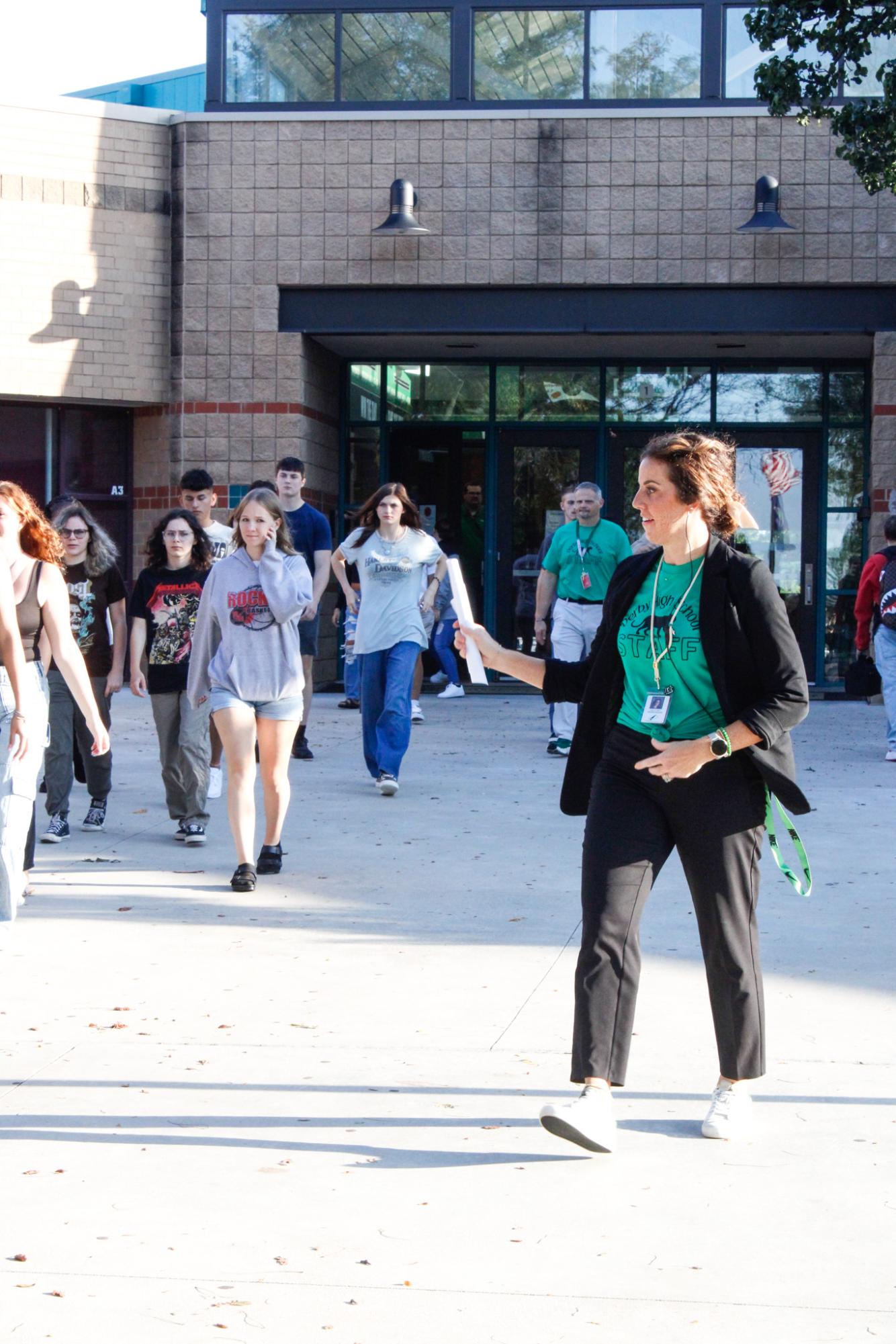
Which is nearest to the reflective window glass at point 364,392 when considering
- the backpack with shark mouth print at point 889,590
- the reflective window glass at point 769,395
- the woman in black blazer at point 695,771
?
the reflective window glass at point 769,395

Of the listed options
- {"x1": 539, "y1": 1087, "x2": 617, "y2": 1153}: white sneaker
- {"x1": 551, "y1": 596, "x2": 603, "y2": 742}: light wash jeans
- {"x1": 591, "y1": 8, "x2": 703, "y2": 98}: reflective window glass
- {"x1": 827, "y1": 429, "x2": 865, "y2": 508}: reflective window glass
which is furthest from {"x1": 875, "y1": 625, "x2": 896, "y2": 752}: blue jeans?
{"x1": 539, "y1": 1087, "x2": 617, "y2": 1153}: white sneaker

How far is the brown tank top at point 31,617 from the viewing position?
639 centimetres

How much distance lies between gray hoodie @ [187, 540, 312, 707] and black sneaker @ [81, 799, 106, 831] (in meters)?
1.53

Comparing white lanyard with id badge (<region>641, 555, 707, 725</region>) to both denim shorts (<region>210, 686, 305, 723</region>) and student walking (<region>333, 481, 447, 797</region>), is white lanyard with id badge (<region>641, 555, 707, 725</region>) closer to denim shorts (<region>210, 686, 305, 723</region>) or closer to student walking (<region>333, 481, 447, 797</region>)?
denim shorts (<region>210, 686, 305, 723</region>)

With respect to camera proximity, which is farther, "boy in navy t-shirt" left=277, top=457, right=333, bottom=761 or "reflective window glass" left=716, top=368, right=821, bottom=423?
"reflective window glass" left=716, top=368, right=821, bottom=423

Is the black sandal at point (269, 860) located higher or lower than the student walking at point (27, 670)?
lower

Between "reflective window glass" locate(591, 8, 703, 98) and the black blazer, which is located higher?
"reflective window glass" locate(591, 8, 703, 98)

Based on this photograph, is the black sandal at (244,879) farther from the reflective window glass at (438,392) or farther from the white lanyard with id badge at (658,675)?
the reflective window glass at (438,392)

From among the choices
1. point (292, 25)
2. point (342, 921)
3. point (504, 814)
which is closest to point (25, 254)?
point (292, 25)

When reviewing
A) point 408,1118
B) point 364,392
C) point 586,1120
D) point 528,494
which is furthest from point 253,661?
point 364,392

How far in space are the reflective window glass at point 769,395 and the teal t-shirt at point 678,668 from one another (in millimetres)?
13433

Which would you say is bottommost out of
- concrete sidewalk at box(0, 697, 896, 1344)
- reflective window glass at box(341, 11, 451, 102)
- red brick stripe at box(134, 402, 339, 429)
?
concrete sidewalk at box(0, 697, 896, 1344)

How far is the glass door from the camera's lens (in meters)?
17.6

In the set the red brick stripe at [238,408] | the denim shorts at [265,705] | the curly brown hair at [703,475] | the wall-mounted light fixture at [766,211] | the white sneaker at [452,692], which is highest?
the wall-mounted light fixture at [766,211]
